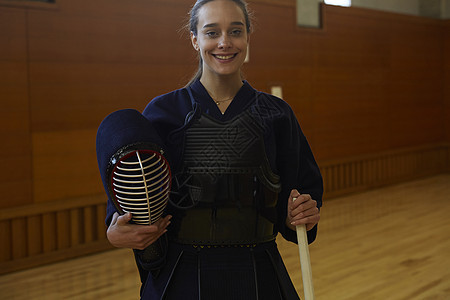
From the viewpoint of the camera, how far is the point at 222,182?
4.06ft

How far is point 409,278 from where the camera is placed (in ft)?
11.0

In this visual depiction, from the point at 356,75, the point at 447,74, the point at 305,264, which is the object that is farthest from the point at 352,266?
the point at 447,74

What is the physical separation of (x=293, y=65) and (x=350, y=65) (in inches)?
40.7

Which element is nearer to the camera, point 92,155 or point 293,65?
point 92,155

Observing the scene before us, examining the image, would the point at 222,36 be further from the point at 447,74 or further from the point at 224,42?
the point at 447,74

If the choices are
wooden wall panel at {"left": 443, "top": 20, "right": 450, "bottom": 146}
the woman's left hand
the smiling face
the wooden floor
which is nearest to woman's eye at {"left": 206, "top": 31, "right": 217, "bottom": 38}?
the smiling face

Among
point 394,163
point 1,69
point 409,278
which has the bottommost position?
point 409,278

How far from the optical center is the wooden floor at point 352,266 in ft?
10.3

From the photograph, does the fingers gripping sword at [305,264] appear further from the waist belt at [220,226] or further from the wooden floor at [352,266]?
the wooden floor at [352,266]

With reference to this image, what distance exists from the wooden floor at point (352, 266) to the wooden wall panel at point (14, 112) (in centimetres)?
60

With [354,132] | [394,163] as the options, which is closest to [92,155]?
[354,132]

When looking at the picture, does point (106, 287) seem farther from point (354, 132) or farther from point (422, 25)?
point (422, 25)

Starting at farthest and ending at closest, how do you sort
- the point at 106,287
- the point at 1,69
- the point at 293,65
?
the point at 293,65 → the point at 1,69 → the point at 106,287

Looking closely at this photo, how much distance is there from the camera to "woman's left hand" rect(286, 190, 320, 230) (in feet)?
4.24
